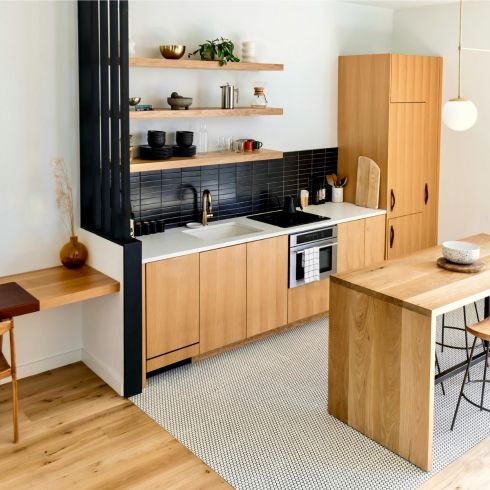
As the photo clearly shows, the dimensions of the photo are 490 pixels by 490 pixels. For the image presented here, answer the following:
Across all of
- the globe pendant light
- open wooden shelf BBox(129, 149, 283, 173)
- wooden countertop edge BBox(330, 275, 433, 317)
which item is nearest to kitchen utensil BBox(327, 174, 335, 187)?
open wooden shelf BBox(129, 149, 283, 173)

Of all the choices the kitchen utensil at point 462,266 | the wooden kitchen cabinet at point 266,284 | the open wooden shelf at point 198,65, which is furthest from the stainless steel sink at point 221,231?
the kitchen utensil at point 462,266

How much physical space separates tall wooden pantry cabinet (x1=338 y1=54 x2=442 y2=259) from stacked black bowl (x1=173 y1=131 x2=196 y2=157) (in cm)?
185

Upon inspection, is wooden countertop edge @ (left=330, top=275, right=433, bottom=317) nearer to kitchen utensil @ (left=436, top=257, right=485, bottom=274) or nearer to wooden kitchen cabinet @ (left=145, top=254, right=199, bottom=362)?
kitchen utensil @ (left=436, top=257, right=485, bottom=274)

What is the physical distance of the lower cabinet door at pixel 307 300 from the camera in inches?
199

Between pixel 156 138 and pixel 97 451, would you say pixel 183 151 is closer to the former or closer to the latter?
pixel 156 138

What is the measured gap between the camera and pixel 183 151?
4.68m

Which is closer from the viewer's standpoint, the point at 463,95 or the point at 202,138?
the point at 202,138

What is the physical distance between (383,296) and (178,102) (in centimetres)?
214

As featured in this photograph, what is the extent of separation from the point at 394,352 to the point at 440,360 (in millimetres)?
1448

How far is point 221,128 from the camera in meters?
5.14

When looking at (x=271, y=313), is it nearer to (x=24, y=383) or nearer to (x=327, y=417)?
(x=327, y=417)

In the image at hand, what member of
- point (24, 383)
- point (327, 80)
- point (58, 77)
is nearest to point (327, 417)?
point (24, 383)

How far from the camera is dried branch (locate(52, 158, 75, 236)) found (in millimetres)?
4199

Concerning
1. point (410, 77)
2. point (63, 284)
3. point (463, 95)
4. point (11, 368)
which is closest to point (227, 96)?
point (410, 77)
